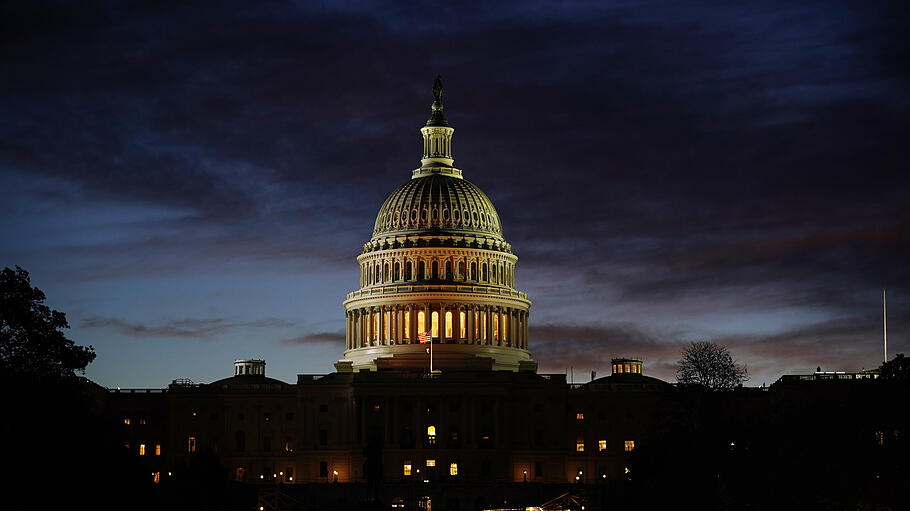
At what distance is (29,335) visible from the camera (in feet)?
335

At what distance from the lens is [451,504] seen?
150000 mm

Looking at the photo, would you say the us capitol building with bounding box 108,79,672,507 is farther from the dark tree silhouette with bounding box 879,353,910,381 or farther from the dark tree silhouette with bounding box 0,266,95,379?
the dark tree silhouette with bounding box 0,266,95,379

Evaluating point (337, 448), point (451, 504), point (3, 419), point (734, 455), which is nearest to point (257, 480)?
point (337, 448)

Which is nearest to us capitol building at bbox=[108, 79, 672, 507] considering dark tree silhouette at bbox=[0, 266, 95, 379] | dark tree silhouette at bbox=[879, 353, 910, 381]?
dark tree silhouette at bbox=[879, 353, 910, 381]

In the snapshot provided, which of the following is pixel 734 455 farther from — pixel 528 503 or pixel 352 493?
pixel 352 493

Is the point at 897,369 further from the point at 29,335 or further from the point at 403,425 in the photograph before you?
the point at 403,425

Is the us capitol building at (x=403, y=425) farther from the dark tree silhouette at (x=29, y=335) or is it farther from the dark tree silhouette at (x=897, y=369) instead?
the dark tree silhouette at (x=29, y=335)

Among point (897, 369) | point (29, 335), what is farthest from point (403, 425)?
point (29, 335)

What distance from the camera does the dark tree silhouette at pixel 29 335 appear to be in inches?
3969

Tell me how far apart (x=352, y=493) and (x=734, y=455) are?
43.2 m

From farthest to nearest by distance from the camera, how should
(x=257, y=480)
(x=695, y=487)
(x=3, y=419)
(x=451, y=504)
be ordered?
(x=257, y=480) < (x=451, y=504) < (x=695, y=487) < (x=3, y=419)

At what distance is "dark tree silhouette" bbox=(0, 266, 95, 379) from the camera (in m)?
101

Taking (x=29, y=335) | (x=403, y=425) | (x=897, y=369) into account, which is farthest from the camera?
(x=403, y=425)

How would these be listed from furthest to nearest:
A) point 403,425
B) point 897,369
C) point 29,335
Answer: point 403,425 < point 897,369 < point 29,335
